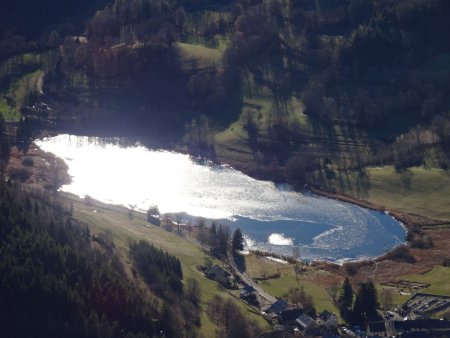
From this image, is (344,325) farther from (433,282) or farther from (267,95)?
(267,95)

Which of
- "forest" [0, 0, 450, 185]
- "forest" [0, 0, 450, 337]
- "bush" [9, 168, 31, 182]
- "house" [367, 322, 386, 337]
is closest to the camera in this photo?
"house" [367, 322, 386, 337]

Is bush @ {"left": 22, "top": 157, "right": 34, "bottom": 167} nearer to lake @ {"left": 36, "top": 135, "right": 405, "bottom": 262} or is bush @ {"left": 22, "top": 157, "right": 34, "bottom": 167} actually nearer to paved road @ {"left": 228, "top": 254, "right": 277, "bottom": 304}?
lake @ {"left": 36, "top": 135, "right": 405, "bottom": 262}

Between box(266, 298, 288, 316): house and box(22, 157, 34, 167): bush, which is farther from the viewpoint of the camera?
box(22, 157, 34, 167): bush

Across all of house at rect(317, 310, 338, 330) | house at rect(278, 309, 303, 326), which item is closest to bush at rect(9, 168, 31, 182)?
house at rect(278, 309, 303, 326)

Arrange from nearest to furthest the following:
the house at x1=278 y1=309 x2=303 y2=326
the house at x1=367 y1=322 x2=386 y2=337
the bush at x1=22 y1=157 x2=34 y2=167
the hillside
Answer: the house at x1=367 y1=322 x2=386 y2=337
the house at x1=278 y1=309 x2=303 y2=326
the bush at x1=22 y1=157 x2=34 y2=167
the hillside

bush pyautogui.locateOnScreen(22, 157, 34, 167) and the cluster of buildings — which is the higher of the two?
bush pyautogui.locateOnScreen(22, 157, 34, 167)

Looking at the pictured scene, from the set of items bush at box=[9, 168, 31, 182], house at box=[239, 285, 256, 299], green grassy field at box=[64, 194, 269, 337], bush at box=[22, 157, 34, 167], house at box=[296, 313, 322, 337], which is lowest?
house at box=[296, 313, 322, 337]

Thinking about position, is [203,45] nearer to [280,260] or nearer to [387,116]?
[387,116]
